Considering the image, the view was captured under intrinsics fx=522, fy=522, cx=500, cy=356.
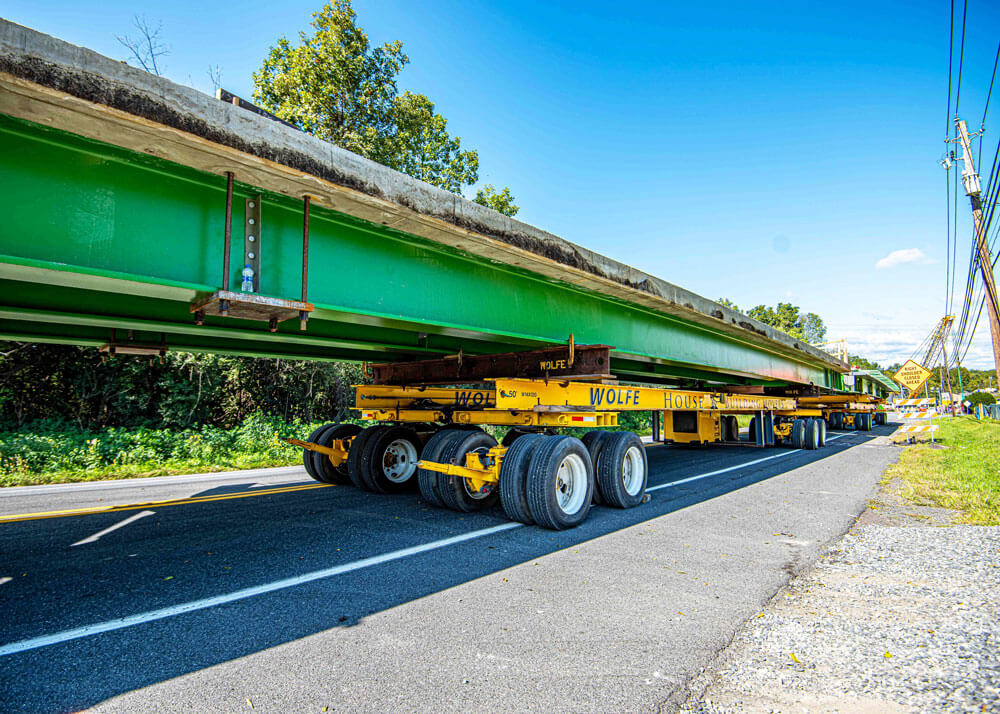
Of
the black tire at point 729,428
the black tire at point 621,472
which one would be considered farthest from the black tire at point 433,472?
the black tire at point 729,428

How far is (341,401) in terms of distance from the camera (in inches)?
805

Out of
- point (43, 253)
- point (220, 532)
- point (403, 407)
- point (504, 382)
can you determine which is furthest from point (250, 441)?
point (43, 253)

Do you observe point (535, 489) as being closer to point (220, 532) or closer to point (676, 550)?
point (676, 550)

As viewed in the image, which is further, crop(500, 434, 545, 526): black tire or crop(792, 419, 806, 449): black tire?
crop(792, 419, 806, 449): black tire

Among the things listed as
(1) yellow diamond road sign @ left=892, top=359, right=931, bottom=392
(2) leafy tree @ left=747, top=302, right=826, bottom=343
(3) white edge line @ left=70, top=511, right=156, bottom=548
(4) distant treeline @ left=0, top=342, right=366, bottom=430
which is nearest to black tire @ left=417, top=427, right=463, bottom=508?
(3) white edge line @ left=70, top=511, right=156, bottom=548

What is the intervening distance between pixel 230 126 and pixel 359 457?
5.66 m

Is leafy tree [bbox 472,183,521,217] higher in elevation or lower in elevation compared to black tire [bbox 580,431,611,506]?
higher

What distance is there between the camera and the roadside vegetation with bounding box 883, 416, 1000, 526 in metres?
7.08

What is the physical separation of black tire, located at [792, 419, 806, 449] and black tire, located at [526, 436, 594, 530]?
13.6 m

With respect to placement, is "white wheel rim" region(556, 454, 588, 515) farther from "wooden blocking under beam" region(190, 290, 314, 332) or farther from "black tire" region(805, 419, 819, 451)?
"black tire" region(805, 419, 819, 451)

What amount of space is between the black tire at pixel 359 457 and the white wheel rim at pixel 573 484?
3.20 meters

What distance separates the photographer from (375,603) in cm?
394

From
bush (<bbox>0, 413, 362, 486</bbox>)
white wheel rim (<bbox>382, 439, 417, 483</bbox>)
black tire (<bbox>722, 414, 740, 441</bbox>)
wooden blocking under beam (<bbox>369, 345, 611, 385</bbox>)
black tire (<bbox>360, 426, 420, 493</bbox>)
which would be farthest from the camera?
black tire (<bbox>722, 414, 740, 441</bbox>)

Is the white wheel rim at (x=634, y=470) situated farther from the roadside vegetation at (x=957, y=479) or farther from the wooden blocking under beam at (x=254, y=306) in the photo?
the wooden blocking under beam at (x=254, y=306)
